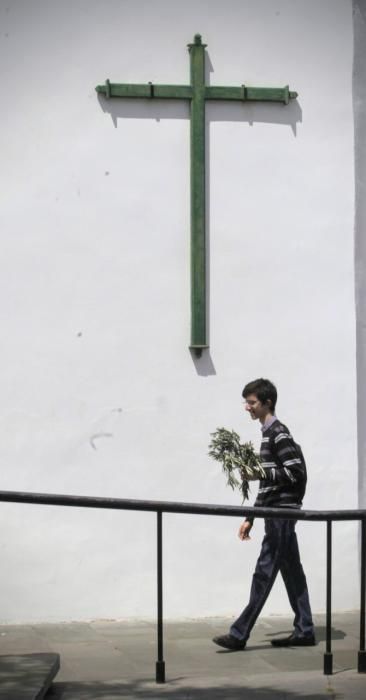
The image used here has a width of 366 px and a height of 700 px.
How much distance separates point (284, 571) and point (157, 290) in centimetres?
194

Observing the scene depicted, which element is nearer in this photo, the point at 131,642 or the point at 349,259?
the point at 131,642

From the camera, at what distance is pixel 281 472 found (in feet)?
26.1

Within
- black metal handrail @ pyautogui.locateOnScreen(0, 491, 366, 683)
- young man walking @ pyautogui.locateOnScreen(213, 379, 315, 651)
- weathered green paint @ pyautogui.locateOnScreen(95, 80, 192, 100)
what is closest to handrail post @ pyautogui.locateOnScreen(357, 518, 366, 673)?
black metal handrail @ pyautogui.locateOnScreen(0, 491, 366, 683)

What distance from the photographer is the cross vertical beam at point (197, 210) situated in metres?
8.68

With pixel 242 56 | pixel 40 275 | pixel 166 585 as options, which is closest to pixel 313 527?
pixel 166 585

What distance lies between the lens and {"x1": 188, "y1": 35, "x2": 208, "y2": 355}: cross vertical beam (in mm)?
8680

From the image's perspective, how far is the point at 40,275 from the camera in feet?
28.2

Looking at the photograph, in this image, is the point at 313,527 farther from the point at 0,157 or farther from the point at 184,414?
the point at 0,157

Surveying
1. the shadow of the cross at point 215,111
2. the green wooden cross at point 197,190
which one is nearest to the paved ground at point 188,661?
the green wooden cross at point 197,190

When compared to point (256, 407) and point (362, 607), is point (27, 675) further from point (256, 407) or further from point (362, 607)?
point (256, 407)

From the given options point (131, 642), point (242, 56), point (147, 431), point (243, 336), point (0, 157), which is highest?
point (242, 56)

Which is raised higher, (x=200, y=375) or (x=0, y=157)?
(x=0, y=157)

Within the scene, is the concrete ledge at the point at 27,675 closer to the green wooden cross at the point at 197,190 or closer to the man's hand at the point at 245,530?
the man's hand at the point at 245,530

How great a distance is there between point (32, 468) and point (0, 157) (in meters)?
1.94
